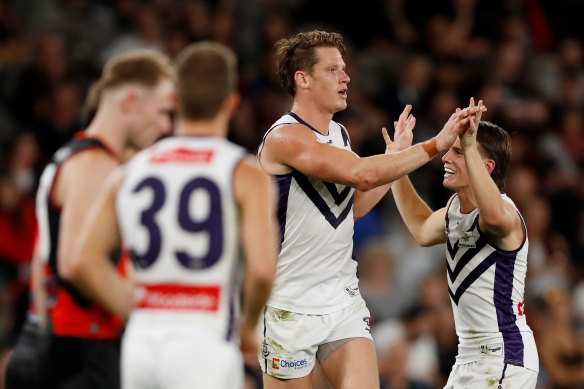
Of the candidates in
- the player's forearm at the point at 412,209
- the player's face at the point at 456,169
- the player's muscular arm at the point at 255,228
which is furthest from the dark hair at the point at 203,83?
the player's forearm at the point at 412,209

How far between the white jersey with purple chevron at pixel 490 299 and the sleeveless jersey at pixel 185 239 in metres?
2.29

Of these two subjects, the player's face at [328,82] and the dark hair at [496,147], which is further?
the player's face at [328,82]

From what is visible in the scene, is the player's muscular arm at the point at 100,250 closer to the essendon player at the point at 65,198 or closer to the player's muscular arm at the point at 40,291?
the essendon player at the point at 65,198

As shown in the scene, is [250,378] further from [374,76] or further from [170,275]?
[374,76]

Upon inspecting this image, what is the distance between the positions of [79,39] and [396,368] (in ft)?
18.9

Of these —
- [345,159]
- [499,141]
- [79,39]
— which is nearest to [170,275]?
[345,159]

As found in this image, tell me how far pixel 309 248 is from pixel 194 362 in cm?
220

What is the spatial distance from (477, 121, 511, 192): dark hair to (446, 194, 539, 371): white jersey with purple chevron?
0.22 metres

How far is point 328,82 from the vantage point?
644cm

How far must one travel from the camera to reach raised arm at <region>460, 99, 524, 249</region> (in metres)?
5.71

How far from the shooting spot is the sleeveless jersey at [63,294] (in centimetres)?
498

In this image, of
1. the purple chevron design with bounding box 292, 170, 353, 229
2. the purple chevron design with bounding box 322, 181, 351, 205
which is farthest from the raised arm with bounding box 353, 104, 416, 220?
the purple chevron design with bounding box 292, 170, 353, 229

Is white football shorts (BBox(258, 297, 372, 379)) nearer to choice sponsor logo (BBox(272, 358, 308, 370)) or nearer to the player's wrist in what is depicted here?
choice sponsor logo (BBox(272, 358, 308, 370))

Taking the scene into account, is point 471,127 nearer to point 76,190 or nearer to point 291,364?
point 291,364
